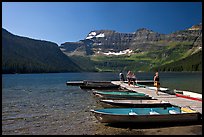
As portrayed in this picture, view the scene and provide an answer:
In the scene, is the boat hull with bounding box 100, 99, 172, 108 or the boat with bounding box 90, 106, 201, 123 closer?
Result: the boat with bounding box 90, 106, 201, 123

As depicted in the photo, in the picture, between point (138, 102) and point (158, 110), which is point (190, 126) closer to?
point (158, 110)

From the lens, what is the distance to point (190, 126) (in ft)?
57.2

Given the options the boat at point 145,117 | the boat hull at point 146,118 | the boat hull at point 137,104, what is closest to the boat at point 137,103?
the boat hull at point 137,104

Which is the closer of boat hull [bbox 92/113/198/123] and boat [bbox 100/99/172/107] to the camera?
boat hull [bbox 92/113/198/123]

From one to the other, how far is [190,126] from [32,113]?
54.2 ft

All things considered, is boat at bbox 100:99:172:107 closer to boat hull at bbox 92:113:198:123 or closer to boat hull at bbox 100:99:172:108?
boat hull at bbox 100:99:172:108

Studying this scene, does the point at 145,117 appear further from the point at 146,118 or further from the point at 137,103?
the point at 137,103

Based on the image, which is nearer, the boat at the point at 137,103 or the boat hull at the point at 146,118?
the boat hull at the point at 146,118

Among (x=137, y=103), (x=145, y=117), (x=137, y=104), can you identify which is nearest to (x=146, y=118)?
(x=145, y=117)

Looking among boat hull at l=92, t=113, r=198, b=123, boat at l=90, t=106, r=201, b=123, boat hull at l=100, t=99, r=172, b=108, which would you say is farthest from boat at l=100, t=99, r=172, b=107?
boat hull at l=92, t=113, r=198, b=123

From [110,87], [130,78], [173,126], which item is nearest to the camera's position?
[173,126]

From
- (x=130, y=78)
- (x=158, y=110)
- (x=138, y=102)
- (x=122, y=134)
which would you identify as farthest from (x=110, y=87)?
(x=122, y=134)

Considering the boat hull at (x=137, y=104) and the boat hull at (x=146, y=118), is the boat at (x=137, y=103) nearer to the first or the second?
the boat hull at (x=137, y=104)

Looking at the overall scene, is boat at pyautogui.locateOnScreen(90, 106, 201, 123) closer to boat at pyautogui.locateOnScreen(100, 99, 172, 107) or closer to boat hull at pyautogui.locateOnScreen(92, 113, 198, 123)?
boat hull at pyautogui.locateOnScreen(92, 113, 198, 123)
